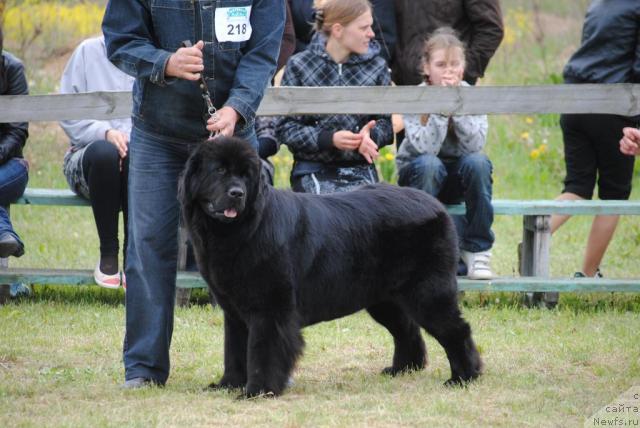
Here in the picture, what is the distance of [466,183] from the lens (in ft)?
22.3

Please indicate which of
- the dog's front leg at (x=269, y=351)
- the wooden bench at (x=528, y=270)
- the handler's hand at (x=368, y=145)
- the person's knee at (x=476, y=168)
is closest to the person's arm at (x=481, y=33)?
the person's knee at (x=476, y=168)

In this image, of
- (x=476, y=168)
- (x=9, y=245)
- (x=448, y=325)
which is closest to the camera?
(x=448, y=325)

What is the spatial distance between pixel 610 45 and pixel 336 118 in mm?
2022

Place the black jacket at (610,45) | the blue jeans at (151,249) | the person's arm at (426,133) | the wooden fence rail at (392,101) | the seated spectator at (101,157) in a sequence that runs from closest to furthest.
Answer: the blue jeans at (151,249), the wooden fence rail at (392,101), the seated spectator at (101,157), the person's arm at (426,133), the black jacket at (610,45)

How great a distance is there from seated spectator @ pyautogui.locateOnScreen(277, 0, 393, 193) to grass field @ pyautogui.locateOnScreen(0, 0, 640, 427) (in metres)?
1.00

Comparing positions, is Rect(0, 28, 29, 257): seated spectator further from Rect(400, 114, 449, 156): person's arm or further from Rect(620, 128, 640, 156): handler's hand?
Rect(620, 128, 640, 156): handler's hand

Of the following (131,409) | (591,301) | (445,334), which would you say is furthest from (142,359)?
(591,301)

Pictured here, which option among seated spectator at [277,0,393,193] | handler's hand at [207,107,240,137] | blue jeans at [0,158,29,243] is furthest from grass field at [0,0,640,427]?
handler's hand at [207,107,240,137]

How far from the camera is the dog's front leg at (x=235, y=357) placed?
484 centimetres

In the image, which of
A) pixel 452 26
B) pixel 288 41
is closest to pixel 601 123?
pixel 452 26

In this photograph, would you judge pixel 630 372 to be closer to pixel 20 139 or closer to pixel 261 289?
pixel 261 289

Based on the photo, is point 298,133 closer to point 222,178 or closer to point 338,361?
point 338,361

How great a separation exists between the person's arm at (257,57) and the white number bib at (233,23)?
66mm

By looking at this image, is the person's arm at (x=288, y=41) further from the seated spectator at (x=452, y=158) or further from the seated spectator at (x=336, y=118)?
the seated spectator at (x=452, y=158)
